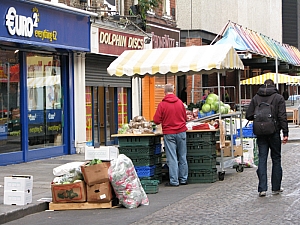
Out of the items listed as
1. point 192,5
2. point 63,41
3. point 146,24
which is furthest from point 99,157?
point 192,5

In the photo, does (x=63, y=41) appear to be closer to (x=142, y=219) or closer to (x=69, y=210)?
(x=69, y=210)

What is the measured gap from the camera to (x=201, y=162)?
12969 mm

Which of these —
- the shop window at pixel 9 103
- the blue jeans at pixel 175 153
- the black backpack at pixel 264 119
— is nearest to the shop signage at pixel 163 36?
the shop window at pixel 9 103

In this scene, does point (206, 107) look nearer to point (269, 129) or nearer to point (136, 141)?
point (136, 141)

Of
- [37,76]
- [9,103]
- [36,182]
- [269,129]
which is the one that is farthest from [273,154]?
[37,76]

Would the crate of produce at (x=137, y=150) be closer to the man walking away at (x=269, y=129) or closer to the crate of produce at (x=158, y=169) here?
the crate of produce at (x=158, y=169)

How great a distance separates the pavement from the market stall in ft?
7.83

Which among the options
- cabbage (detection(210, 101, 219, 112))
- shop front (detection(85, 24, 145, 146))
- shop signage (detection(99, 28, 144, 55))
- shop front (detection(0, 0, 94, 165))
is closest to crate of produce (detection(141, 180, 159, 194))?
cabbage (detection(210, 101, 219, 112))

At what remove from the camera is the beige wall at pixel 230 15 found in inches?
Result: 1249

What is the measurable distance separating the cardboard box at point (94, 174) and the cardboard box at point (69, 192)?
14cm

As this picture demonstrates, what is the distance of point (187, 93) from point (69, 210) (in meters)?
19.9

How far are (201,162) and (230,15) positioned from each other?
25694 millimetres

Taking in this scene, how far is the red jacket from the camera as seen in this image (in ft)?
41.2

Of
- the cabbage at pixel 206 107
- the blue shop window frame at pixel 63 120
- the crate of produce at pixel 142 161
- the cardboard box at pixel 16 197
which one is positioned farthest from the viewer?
the blue shop window frame at pixel 63 120
